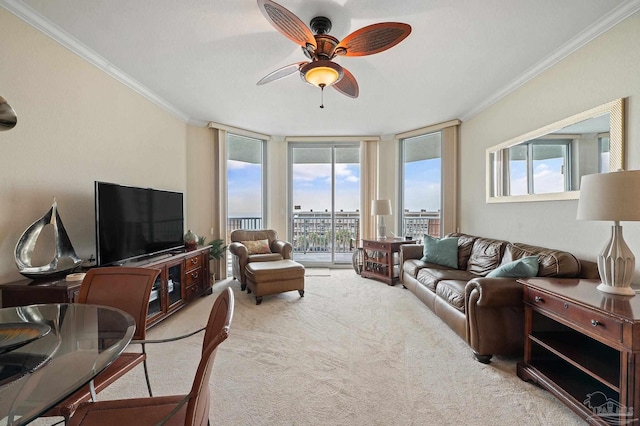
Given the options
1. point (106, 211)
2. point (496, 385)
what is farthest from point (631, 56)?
point (106, 211)

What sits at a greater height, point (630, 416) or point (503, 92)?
point (503, 92)

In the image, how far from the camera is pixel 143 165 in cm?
335

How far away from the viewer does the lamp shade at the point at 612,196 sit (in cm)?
149

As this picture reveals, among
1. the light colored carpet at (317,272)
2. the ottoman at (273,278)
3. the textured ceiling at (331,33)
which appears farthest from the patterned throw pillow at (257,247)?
the textured ceiling at (331,33)

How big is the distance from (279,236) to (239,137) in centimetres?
206

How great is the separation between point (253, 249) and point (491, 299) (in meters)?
3.36

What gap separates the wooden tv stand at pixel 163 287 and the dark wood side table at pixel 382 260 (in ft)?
8.63

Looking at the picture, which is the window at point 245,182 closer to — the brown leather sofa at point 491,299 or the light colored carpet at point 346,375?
the light colored carpet at point 346,375

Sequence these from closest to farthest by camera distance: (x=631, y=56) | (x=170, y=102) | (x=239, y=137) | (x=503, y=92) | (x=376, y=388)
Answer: (x=376, y=388) < (x=631, y=56) < (x=503, y=92) < (x=170, y=102) < (x=239, y=137)

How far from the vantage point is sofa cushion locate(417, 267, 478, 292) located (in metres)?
3.00

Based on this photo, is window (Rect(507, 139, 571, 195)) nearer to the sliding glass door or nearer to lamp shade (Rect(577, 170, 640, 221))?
lamp shade (Rect(577, 170, 640, 221))

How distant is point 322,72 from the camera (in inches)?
82.4

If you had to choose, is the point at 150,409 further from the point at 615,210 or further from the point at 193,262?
the point at 193,262

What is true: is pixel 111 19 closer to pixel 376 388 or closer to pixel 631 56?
pixel 376 388
